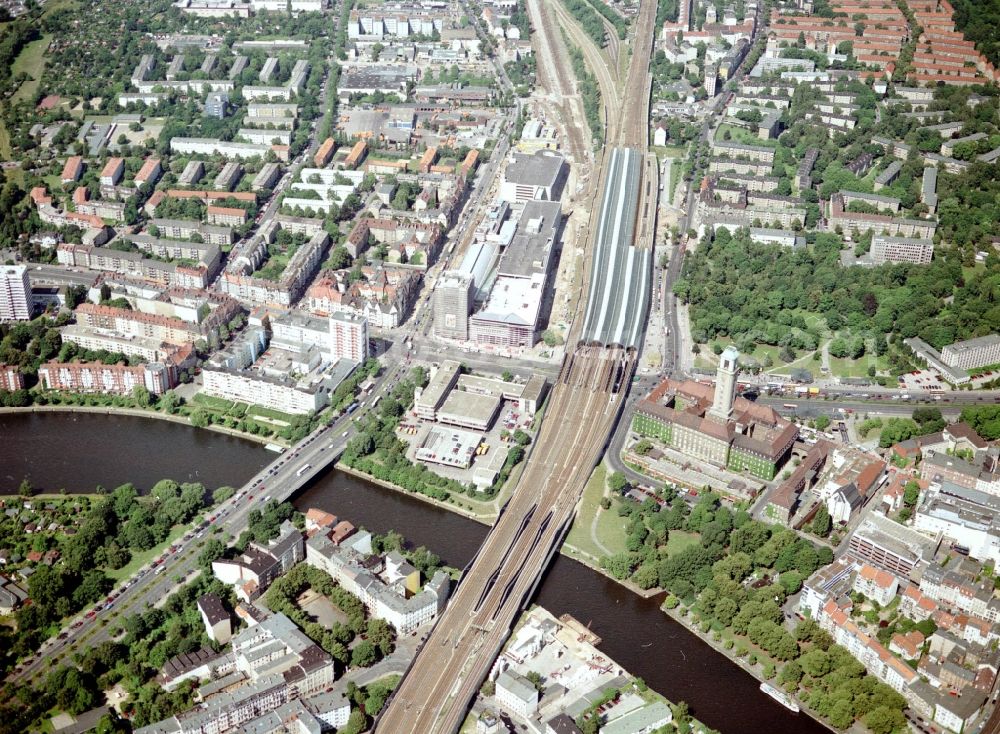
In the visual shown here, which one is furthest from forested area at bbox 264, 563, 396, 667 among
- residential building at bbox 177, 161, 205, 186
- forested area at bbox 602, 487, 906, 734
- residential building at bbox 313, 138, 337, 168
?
residential building at bbox 313, 138, 337, 168

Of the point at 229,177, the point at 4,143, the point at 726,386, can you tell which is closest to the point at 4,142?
the point at 4,143

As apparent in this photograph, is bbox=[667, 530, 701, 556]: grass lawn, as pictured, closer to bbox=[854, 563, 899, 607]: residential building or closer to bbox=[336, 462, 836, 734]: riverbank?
bbox=[336, 462, 836, 734]: riverbank

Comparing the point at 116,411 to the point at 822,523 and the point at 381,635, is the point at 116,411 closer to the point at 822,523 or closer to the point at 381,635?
the point at 381,635

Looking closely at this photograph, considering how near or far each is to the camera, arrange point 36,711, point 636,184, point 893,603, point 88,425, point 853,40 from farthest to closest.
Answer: point 853,40 < point 636,184 < point 88,425 < point 893,603 < point 36,711

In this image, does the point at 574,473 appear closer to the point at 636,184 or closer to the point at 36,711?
the point at 36,711

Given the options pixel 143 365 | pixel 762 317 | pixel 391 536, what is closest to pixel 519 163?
pixel 762 317

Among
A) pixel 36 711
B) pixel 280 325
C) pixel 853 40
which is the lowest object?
pixel 36 711

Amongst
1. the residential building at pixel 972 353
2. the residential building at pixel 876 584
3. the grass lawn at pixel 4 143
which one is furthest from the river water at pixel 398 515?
the grass lawn at pixel 4 143
